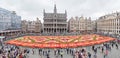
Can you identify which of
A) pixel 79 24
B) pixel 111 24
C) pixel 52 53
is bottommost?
pixel 52 53

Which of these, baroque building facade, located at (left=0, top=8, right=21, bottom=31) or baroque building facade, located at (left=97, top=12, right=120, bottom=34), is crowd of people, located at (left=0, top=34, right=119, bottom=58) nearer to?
baroque building facade, located at (left=0, top=8, right=21, bottom=31)

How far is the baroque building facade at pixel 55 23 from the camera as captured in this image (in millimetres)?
107688

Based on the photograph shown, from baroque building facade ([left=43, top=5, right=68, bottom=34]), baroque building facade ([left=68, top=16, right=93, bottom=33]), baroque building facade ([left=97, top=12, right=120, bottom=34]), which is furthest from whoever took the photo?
baroque building facade ([left=68, top=16, right=93, bottom=33])

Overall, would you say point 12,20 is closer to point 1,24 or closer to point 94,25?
point 1,24

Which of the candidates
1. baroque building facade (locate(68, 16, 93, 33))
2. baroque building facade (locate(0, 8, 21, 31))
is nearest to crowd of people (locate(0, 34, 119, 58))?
baroque building facade (locate(0, 8, 21, 31))

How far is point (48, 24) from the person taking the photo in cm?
10875

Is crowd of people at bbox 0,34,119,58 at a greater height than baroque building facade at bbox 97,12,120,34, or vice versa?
baroque building facade at bbox 97,12,120,34

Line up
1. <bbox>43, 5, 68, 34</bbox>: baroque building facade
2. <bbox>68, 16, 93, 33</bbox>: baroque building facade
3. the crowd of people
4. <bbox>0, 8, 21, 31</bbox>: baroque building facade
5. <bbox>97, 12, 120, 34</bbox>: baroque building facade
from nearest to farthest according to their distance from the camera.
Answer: the crowd of people, <bbox>0, 8, 21, 31</bbox>: baroque building facade, <bbox>97, 12, 120, 34</bbox>: baroque building facade, <bbox>43, 5, 68, 34</bbox>: baroque building facade, <bbox>68, 16, 93, 33</bbox>: baroque building facade

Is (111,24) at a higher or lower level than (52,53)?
higher

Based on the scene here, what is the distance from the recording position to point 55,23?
10919 cm

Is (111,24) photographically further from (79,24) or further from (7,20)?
(7,20)

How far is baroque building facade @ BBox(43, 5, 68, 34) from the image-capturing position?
→ 108 meters

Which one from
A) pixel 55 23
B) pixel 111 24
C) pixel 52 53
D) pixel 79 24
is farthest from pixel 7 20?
pixel 52 53

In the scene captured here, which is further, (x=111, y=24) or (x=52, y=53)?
(x=111, y=24)
